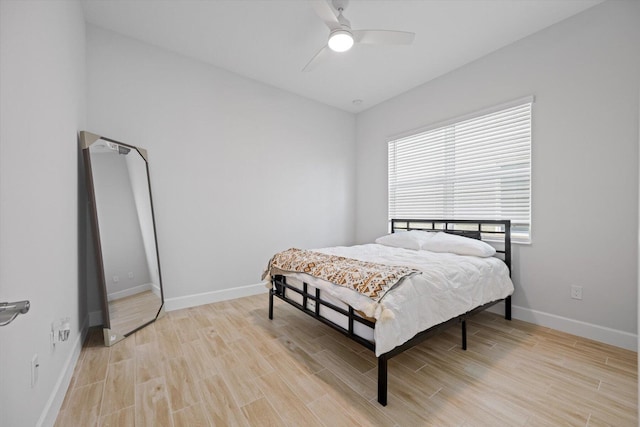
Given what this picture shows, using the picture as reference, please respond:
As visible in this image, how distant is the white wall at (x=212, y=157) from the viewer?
9.20 ft

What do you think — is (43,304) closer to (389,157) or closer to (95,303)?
(95,303)

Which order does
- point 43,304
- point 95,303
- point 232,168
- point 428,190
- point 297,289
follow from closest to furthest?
point 43,304 → point 297,289 → point 95,303 → point 232,168 → point 428,190

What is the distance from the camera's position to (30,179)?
1261 mm

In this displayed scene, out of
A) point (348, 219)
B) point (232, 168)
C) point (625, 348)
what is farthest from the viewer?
point (348, 219)

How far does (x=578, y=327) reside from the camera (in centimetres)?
247

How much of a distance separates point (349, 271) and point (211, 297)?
217 cm

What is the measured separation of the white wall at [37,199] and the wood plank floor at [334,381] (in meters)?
0.38

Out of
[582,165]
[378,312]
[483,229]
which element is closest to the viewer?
[378,312]

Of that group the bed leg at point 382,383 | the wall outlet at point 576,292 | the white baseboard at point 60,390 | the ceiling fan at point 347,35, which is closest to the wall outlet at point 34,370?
the white baseboard at point 60,390

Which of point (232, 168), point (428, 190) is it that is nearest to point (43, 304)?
point (232, 168)

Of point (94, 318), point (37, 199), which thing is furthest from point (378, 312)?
point (94, 318)

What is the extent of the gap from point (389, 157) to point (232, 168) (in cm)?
246

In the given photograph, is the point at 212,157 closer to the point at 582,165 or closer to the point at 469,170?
the point at 469,170

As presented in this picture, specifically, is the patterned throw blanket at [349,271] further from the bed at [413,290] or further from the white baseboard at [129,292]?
the white baseboard at [129,292]
